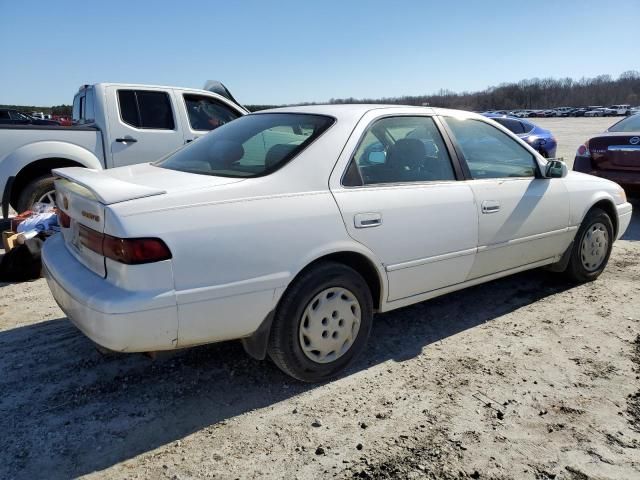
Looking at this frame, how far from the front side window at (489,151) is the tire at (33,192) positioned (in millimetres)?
4637

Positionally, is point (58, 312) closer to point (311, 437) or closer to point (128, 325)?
point (128, 325)

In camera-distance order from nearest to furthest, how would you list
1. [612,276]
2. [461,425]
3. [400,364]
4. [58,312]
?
[461,425], [400,364], [58,312], [612,276]

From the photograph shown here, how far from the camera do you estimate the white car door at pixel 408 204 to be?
10.0ft

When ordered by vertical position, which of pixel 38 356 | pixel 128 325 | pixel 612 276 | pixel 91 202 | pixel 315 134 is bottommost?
pixel 612 276

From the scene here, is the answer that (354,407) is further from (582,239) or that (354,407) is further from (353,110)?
(582,239)

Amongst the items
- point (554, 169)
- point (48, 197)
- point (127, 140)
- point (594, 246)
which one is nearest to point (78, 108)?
point (127, 140)

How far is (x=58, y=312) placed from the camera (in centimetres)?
407

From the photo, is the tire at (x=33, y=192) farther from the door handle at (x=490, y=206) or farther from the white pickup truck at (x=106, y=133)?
the door handle at (x=490, y=206)

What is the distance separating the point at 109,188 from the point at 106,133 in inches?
170

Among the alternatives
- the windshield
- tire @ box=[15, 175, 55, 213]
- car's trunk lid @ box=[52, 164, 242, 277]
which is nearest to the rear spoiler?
car's trunk lid @ box=[52, 164, 242, 277]

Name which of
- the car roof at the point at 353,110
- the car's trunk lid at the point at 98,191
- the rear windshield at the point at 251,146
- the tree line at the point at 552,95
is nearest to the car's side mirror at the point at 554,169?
the car roof at the point at 353,110

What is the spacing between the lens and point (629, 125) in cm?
809

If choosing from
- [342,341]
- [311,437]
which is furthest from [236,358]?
[311,437]

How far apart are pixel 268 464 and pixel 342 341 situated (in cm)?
92
